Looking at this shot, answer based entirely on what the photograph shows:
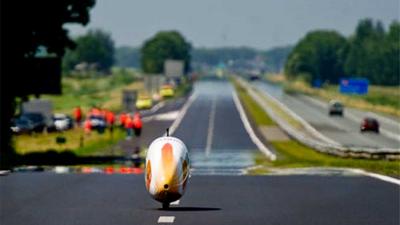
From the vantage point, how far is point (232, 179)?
1014 inches

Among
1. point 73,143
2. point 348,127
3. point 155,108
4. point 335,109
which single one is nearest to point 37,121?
point 73,143

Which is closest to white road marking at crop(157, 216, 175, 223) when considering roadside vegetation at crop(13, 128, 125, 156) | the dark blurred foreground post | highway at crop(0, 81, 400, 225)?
highway at crop(0, 81, 400, 225)

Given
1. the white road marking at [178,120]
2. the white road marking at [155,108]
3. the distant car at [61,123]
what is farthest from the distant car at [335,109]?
the distant car at [61,123]

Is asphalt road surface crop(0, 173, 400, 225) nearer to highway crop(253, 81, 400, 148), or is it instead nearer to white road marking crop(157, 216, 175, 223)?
white road marking crop(157, 216, 175, 223)

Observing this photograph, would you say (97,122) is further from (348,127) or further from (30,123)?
(348,127)

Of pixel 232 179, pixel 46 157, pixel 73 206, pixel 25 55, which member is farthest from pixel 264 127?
pixel 73 206

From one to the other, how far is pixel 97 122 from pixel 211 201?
78.3 meters

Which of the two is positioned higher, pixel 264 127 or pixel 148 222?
pixel 148 222

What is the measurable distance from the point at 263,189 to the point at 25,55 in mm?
38259

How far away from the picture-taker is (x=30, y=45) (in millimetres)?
58156

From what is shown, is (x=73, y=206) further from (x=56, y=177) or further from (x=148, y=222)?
(x=56, y=177)

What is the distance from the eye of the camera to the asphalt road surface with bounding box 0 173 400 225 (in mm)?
16094

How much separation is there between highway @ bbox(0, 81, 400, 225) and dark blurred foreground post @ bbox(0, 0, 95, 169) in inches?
1182

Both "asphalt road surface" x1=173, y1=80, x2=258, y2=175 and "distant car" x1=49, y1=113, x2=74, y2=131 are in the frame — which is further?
"distant car" x1=49, y1=113, x2=74, y2=131
